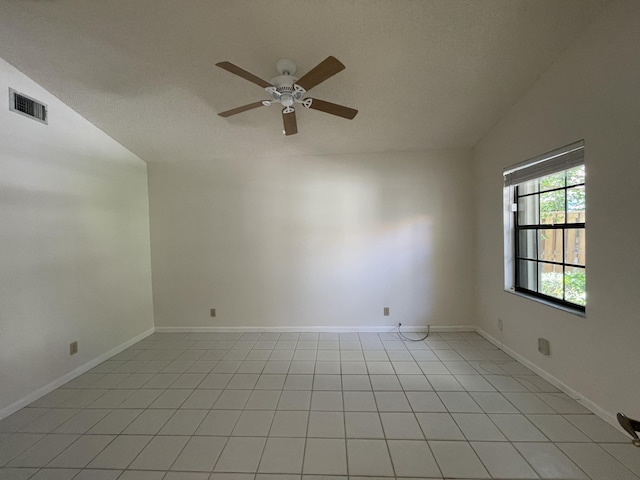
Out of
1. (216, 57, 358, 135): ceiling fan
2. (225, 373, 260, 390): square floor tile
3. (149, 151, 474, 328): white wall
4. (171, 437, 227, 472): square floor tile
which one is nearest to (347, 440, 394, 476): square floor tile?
(171, 437, 227, 472): square floor tile

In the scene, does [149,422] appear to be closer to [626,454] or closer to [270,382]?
[270,382]

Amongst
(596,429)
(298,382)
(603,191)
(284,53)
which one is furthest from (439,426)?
(284,53)

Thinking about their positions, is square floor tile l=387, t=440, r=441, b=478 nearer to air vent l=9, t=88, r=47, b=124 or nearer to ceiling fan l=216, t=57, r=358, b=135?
ceiling fan l=216, t=57, r=358, b=135

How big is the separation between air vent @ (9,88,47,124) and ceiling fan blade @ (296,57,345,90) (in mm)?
2359

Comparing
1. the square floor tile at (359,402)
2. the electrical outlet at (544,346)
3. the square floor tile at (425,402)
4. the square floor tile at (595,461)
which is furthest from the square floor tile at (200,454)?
the electrical outlet at (544,346)

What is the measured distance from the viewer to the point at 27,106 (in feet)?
7.18

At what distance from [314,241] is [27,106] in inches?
118

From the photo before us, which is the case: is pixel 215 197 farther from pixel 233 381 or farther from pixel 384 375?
pixel 384 375

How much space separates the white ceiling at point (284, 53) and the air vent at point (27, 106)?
0.20 metres

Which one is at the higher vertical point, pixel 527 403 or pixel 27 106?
pixel 27 106

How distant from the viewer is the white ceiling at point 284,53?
1735 mm

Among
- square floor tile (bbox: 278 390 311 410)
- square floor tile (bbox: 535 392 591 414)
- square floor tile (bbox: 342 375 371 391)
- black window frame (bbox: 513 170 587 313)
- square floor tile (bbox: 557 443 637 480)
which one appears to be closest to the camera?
square floor tile (bbox: 557 443 637 480)

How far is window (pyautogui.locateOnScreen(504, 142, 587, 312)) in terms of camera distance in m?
2.11

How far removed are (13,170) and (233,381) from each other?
255 centimetres
